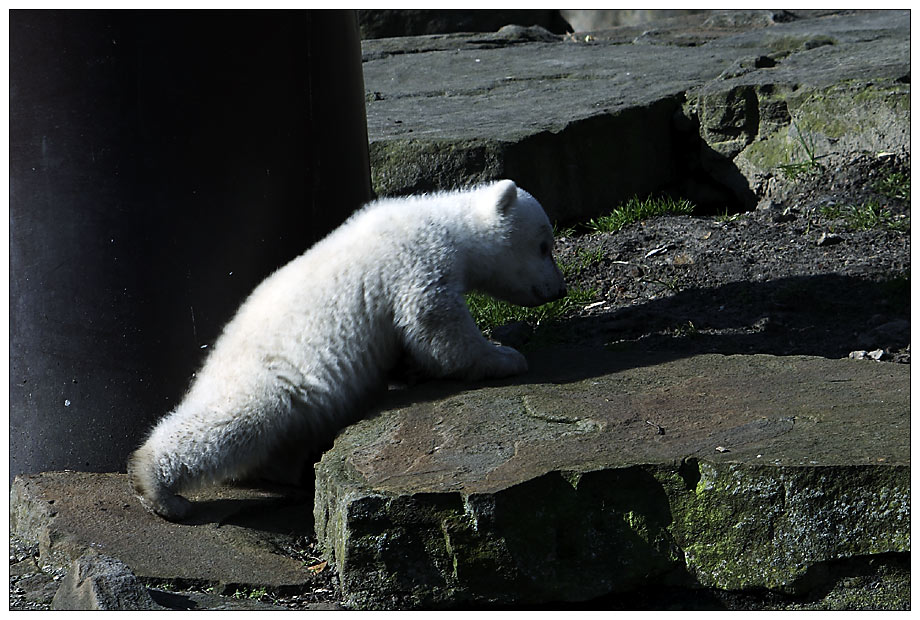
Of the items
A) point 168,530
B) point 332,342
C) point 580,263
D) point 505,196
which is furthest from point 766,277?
point 168,530

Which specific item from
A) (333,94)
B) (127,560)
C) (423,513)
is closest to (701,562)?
(423,513)

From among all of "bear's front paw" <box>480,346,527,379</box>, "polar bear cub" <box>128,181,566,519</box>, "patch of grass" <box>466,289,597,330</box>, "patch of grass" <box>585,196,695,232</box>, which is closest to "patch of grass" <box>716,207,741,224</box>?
"patch of grass" <box>585,196,695,232</box>

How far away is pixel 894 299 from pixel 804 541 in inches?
119

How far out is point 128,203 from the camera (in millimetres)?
4145

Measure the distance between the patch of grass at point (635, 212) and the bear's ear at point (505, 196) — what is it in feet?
9.26

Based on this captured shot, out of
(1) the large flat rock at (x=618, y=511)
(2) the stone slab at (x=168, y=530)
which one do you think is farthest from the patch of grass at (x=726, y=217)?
(2) the stone slab at (x=168, y=530)

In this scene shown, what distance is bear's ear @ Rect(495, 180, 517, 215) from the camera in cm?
443

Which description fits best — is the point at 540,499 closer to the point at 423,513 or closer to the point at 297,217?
the point at 423,513

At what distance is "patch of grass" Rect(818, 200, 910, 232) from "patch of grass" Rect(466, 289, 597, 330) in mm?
1668

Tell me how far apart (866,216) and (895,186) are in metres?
0.37

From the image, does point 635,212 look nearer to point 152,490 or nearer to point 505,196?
point 505,196

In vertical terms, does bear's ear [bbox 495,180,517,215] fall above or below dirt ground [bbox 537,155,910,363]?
above

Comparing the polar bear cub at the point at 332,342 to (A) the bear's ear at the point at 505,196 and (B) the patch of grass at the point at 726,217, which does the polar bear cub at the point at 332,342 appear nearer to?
(A) the bear's ear at the point at 505,196

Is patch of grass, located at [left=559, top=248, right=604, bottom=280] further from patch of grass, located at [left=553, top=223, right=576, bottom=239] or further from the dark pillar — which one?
the dark pillar
